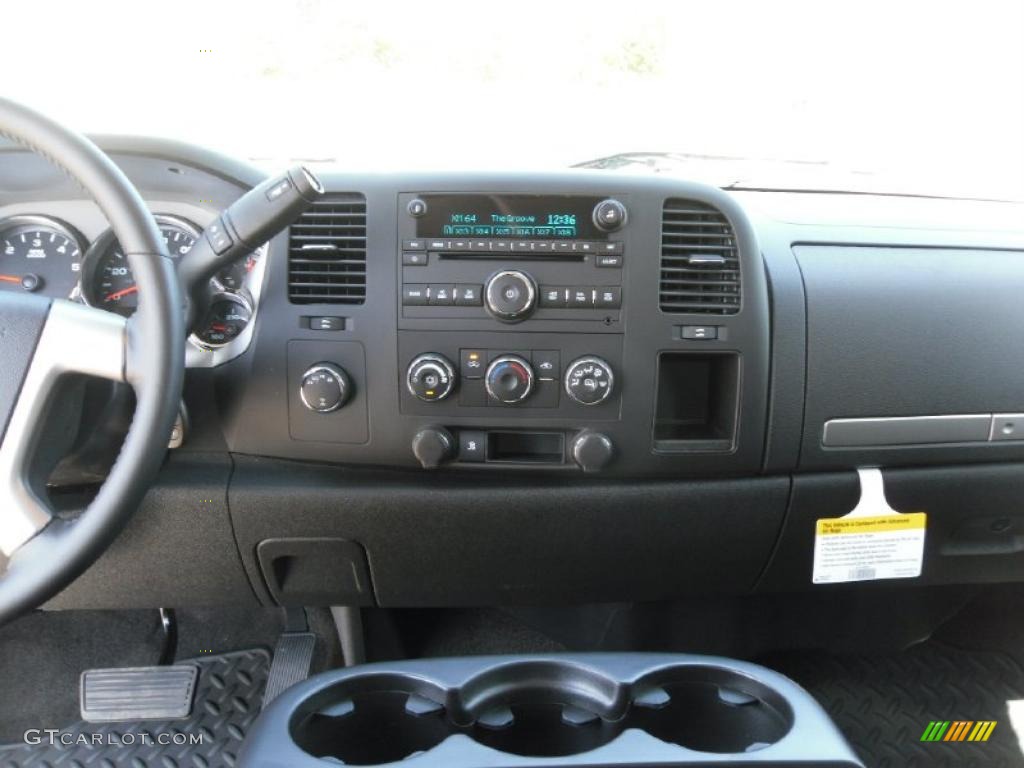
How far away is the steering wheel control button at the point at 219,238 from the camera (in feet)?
4.24

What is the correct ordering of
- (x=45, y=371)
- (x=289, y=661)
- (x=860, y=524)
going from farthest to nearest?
1. (x=289, y=661)
2. (x=860, y=524)
3. (x=45, y=371)

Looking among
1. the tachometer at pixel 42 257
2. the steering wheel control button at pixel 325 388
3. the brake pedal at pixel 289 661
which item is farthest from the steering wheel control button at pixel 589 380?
the brake pedal at pixel 289 661

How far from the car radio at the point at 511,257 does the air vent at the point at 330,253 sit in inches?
3.0

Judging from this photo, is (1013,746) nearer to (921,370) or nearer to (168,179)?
(921,370)

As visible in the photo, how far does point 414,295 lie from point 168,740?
3.79 ft

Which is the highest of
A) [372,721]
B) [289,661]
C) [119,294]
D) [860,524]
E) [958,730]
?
[119,294]

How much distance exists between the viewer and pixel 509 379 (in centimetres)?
149

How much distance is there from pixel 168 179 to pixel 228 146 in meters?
0.14

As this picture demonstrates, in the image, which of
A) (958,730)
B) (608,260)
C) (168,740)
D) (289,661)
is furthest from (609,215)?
(958,730)

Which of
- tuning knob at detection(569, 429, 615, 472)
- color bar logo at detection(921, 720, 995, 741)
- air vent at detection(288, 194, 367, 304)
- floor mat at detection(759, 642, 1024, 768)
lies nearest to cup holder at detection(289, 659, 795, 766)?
tuning knob at detection(569, 429, 615, 472)

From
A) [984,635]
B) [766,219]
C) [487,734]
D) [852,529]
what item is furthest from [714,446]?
[984,635]

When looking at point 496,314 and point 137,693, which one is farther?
point 137,693

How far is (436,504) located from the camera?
62.4 inches

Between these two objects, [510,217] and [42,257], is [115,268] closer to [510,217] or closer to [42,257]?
[42,257]
